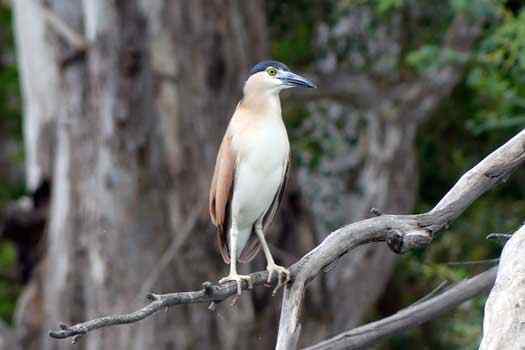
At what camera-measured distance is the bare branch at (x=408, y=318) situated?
12.2ft

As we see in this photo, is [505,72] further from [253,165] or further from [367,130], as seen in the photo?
[253,165]

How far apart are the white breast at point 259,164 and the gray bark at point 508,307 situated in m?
1.50

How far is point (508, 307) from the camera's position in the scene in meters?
3.06

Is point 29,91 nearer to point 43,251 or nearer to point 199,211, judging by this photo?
point 43,251

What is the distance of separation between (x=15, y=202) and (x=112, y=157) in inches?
95.8

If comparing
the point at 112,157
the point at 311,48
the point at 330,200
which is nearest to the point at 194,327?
the point at 112,157

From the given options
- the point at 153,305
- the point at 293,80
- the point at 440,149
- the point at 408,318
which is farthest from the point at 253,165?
the point at 440,149

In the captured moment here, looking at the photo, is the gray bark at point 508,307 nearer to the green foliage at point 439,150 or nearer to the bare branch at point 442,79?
the green foliage at point 439,150

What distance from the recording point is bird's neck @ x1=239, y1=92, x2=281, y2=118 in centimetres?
466

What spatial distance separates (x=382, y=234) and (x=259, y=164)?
1.29 metres

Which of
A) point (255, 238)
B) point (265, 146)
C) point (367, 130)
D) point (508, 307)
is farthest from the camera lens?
point (367, 130)

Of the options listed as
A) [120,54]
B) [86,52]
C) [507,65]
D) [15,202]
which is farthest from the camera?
[15,202]

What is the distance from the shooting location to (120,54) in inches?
297

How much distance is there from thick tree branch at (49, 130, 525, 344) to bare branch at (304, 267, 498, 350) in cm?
37
